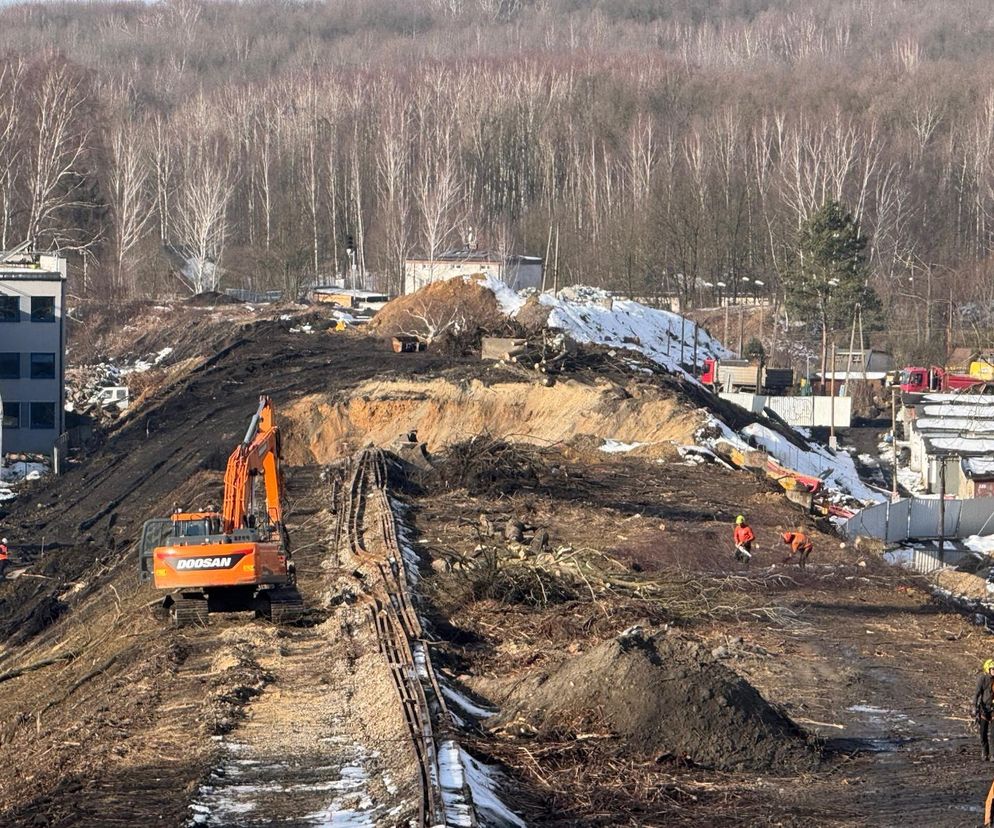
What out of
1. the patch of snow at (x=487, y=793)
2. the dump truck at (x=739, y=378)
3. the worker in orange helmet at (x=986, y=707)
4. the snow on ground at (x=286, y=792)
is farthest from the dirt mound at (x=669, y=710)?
the dump truck at (x=739, y=378)

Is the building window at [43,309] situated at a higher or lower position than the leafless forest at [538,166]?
lower

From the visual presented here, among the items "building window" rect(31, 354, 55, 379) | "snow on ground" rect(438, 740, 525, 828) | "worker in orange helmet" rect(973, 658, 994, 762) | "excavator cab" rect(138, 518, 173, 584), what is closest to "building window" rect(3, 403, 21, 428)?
"building window" rect(31, 354, 55, 379)

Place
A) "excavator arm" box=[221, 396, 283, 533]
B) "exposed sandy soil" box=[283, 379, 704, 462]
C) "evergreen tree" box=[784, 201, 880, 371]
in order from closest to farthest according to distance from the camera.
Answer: "excavator arm" box=[221, 396, 283, 533], "exposed sandy soil" box=[283, 379, 704, 462], "evergreen tree" box=[784, 201, 880, 371]

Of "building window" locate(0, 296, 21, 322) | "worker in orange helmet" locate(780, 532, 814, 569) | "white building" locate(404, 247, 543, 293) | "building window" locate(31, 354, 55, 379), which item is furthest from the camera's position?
"white building" locate(404, 247, 543, 293)

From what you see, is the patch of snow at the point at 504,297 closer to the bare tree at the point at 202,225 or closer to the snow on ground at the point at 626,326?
the snow on ground at the point at 626,326

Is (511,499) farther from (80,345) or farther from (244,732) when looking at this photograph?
(80,345)

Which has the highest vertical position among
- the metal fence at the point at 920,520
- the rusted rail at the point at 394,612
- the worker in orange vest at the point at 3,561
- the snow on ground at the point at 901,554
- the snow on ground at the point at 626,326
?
the snow on ground at the point at 626,326

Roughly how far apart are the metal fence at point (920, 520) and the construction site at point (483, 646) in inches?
25.0

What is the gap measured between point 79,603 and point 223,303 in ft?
155

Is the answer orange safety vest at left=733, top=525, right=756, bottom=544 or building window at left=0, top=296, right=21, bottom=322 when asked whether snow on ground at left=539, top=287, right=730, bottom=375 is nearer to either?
building window at left=0, top=296, right=21, bottom=322

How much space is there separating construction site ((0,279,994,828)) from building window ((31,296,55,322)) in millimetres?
14970

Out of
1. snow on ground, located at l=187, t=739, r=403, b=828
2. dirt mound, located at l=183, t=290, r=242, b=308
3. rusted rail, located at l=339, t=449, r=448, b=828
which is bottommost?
snow on ground, located at l=187, t=739, r=403, b=828

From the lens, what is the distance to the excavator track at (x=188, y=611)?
17969 mm

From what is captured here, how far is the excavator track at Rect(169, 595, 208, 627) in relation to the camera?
59.0 ft
